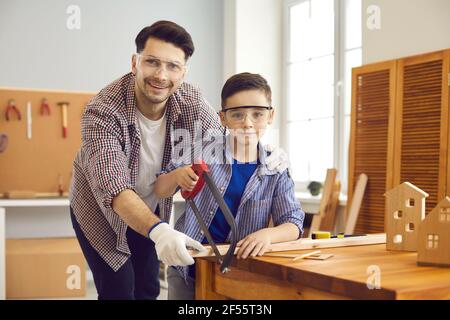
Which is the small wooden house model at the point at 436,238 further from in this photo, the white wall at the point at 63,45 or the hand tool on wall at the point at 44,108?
the white wall at the point at 63,45

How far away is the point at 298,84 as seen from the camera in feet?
17.1

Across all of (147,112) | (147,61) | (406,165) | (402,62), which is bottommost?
(406,165)

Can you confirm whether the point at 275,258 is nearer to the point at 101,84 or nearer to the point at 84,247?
the point at 84,247

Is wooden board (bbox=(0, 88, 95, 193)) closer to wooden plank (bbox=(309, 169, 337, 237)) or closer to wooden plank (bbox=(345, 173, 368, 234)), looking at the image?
wooden plank (bbox=(309, 169, 337, 237))

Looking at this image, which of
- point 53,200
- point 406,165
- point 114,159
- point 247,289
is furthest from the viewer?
point 53,200

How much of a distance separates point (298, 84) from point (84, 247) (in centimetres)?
347

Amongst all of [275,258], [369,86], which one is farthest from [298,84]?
[275,258]

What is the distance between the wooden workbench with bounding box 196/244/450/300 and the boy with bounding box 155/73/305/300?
251 millimetres

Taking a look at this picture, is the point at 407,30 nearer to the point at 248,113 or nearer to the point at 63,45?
the point at 248,113

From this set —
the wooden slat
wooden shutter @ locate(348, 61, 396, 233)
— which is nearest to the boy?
the wooden slat

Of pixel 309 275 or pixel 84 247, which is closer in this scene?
pixel 309 275

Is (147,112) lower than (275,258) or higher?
higher

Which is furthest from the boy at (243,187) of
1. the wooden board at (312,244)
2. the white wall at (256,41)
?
the white wall at (256,41)

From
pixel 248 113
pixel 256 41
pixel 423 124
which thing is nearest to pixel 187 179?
pixel 248 113
